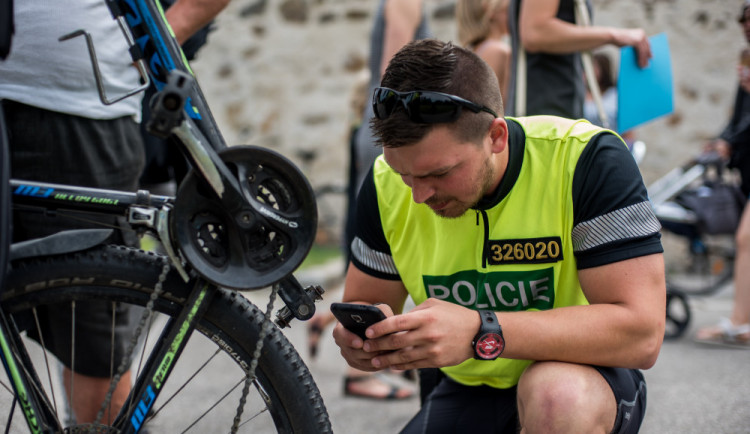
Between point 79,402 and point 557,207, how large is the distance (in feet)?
4.51

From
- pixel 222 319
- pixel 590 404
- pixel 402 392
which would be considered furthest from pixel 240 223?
pixel 402 392

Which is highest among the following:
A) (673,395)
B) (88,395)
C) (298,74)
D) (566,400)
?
(566,400)

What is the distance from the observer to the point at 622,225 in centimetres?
173

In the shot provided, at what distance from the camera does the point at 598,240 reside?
1.75m

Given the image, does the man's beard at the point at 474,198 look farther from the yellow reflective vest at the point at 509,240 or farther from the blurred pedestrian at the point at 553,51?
the blurred pedestrian at the point at 553,51

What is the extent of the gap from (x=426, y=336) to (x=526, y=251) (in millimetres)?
376

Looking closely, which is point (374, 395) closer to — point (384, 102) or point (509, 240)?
point (509, 240)

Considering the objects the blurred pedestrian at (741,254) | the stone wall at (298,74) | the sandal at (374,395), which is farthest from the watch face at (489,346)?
the stone wall at (298,74)

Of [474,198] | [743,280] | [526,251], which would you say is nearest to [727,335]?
[743,280]

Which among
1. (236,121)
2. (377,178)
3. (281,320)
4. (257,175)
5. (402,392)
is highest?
(257,175)

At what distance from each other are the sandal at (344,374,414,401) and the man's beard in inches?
72.1

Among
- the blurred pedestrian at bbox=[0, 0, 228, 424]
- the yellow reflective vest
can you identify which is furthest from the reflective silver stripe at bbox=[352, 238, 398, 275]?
the blurred pedestrian at bbox=[0, 0, 228, 424]

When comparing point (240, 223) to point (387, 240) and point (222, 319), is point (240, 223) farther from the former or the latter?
point (387, 240)

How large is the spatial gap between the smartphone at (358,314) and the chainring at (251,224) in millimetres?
130
